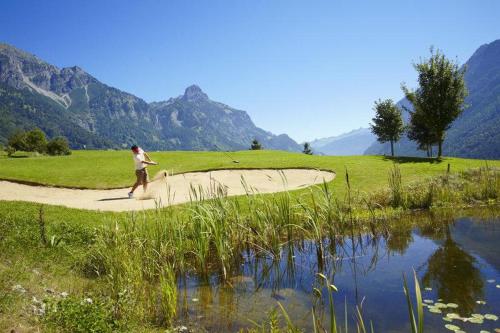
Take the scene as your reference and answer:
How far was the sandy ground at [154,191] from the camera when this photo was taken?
19.3m

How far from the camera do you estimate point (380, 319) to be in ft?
24.8

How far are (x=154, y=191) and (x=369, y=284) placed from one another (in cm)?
1485

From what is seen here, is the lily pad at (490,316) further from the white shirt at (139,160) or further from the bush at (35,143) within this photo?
the bush at (35,143)

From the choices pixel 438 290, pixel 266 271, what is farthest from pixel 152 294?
pixel 438 290

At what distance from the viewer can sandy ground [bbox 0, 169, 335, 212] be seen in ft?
63.3

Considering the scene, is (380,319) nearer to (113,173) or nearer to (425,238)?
(425,238)

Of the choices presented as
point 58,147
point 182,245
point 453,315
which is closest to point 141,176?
point 182,245

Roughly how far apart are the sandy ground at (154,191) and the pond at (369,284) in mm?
5752

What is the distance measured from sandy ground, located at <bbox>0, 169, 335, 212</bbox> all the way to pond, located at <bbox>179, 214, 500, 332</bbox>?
5.75 m

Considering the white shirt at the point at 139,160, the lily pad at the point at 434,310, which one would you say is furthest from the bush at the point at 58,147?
the lily pad at the point at 434,310

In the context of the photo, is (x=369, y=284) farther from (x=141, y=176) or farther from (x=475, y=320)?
(x=141, y=176)

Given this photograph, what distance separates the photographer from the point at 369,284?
9391 mm

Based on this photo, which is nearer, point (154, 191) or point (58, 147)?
point (154, 191)

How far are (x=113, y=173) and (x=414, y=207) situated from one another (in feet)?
69.3
